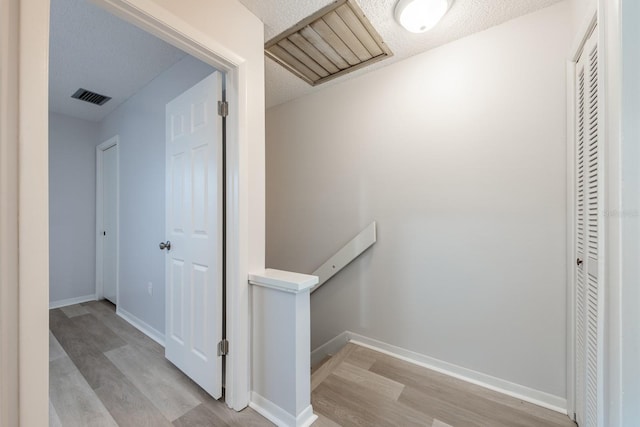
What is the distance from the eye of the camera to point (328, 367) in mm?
1808

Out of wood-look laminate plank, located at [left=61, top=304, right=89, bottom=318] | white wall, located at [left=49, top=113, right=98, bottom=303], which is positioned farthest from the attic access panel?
wood-look laminate plank, located at [left=61, top=304, right=89, bottom=318]

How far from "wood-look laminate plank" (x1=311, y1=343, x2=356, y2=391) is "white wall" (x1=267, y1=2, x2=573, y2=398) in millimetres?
203

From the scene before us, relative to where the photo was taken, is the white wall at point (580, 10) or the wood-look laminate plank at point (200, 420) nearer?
the white wall at point (580, 10)

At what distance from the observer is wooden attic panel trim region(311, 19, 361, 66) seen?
1593 millimetres

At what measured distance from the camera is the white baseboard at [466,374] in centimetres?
142

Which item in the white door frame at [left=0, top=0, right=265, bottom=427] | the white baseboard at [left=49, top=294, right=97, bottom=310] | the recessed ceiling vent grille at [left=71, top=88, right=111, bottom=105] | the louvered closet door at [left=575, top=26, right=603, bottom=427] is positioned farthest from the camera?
the white baseboard at [left=49, top=294, right=97, bottom=310]

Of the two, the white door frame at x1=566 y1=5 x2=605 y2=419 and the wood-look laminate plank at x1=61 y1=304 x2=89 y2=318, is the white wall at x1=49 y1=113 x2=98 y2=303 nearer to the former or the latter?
the wood-look laminate plank at x1=61 y1=304 x2=89 y2=318

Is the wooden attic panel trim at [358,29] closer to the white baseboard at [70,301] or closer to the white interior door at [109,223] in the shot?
the white interior door at [109,223]

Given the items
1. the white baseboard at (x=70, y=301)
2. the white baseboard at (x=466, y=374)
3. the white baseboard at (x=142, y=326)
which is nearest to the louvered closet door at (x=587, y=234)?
the white baseboard at (x=466, y=374)

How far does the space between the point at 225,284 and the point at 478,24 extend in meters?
2.26

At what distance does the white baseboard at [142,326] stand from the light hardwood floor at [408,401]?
148 cm

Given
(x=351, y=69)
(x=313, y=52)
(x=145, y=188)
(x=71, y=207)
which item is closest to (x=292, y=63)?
(x=313, y=52)

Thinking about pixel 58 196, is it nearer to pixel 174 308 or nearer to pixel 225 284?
pixel 174 308

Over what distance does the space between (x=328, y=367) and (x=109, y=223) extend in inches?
129
